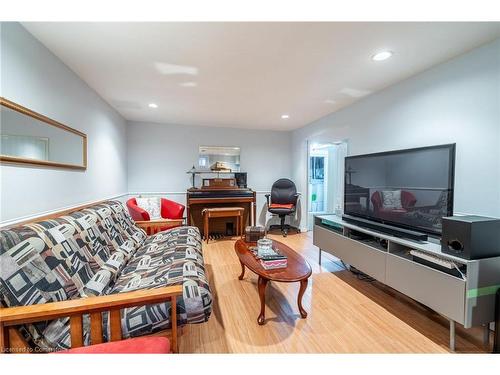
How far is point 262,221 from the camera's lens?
16.6ft

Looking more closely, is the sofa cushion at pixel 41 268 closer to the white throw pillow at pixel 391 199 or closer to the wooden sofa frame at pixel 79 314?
A: the wooden sofa frame at pixel 79 314

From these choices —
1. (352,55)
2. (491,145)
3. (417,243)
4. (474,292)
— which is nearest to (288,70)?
(352,55)

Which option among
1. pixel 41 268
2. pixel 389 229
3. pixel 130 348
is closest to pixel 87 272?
pixel 41 268

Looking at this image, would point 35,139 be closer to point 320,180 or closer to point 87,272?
point 87,272

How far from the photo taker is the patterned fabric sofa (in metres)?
1.05

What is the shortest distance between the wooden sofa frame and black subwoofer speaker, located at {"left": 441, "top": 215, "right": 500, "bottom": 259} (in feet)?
5.86

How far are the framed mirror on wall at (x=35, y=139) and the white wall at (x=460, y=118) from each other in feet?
11.0

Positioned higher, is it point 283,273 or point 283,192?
point 283,192

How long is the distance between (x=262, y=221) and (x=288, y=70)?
11.6 feet

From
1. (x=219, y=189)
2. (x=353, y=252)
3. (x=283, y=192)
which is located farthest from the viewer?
(x=283, y=192)

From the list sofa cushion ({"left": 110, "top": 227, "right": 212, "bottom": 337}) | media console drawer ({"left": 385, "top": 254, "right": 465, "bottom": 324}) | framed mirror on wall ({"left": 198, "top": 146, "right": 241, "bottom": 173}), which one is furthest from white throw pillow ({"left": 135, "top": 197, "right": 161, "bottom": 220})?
media console drawer ({"left": 385, "top": 254, "right": 465, "bottom": 324})

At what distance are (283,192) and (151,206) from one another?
2.58 metres

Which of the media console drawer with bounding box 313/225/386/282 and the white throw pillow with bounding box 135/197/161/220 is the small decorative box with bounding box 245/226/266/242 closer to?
the media console drawer with bounding box 313/225/386/282

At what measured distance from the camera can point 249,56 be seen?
6.05 ft
